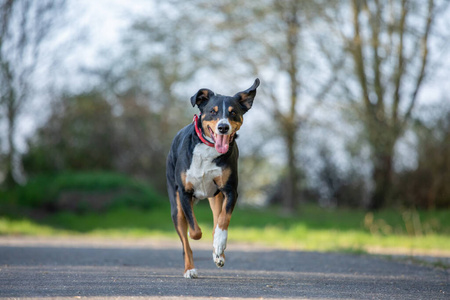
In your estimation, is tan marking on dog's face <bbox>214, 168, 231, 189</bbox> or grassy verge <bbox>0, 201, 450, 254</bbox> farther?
grassy verge <bbox>0, 201, 450, 254</bbox>

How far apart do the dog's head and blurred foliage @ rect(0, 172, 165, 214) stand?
13507 mm

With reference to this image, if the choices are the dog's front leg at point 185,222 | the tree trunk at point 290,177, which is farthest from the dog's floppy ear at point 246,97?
the tree trunk at point 290,177

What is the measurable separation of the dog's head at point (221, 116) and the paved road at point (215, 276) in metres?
1.55

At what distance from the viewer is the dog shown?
6.70 meters

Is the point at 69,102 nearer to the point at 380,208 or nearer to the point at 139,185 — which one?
the point at 139,185

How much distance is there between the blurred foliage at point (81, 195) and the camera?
1994 centimetres

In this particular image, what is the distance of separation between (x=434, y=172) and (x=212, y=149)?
1388 centimetres

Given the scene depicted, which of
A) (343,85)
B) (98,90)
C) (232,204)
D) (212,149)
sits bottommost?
(232,204)

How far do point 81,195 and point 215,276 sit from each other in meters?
13.8

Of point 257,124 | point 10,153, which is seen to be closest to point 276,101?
point 257,124

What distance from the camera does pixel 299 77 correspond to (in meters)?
20.0

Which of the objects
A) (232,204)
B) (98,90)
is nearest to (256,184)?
(98,90)

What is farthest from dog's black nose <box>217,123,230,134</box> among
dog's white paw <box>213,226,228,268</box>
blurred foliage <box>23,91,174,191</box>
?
blurred foliage <box>23,91,174,191</box>

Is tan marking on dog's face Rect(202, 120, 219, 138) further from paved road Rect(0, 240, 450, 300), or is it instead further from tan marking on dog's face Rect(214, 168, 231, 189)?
paved road Rect(0, 240, 450, 300)
